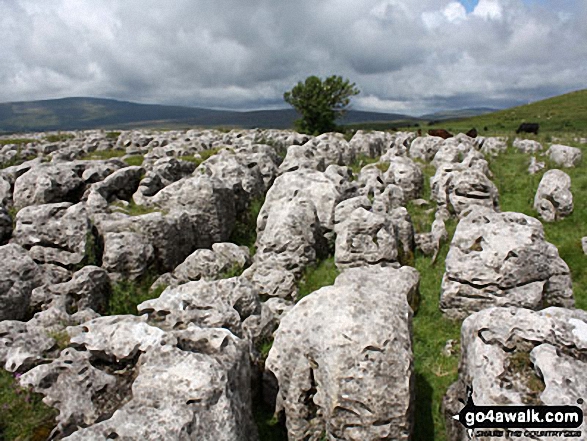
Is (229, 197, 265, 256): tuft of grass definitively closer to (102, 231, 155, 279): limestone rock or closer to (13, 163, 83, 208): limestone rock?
(102, 231, 155, 279): limestone rock

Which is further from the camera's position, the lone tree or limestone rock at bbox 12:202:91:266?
the lone tree

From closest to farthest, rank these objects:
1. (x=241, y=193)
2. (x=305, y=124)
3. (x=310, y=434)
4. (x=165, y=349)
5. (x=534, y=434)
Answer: (x=534, y=434)
(x=165, y=349)
(x=310, y=434)
(x=241, y=193)
(x=305, y=124)

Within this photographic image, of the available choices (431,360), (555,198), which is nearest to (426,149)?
(555,198)

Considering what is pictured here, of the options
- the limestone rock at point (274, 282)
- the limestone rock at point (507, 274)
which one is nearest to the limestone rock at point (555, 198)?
the limestone rock at point (507, 274)

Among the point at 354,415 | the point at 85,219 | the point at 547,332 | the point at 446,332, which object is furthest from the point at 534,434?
the point at 85,219

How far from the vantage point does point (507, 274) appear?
13172mm

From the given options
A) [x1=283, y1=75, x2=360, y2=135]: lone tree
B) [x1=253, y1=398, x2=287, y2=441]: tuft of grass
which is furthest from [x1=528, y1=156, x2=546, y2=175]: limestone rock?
[x1=283, y1=75, x2=360, y2=135]: lone tree

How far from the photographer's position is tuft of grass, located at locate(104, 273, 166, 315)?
15.2 m

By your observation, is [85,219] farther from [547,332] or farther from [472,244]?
[547,332]

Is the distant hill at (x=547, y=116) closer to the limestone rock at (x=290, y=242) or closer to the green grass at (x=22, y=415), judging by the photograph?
the limestone rock at (x=290, y=242)

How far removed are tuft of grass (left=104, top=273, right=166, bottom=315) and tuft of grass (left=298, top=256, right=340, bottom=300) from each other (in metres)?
5.78

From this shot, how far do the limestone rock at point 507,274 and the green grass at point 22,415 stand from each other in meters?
12.0

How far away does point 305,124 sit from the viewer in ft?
309

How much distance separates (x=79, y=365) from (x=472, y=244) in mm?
12551
